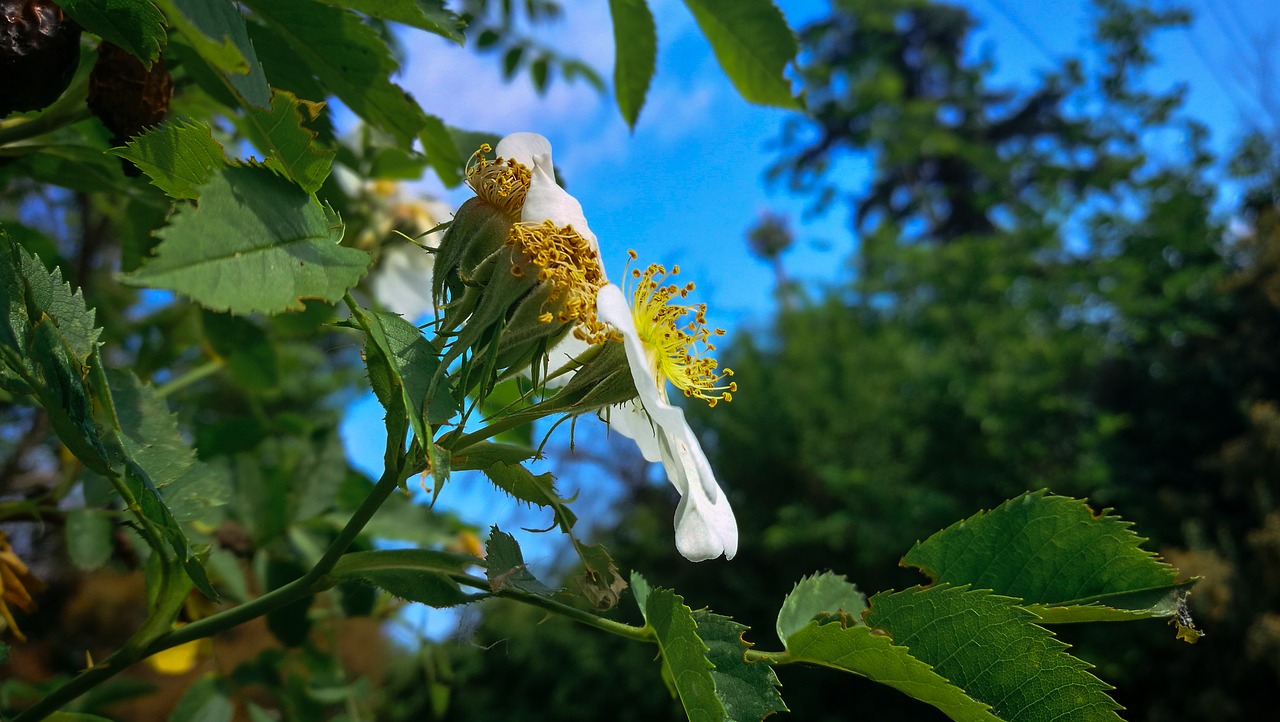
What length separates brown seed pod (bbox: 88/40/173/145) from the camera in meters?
0.51

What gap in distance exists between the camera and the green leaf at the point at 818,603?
0.52 meters

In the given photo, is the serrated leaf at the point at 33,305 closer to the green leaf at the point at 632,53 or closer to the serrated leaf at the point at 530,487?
the serrated leaf at the point at 530,487

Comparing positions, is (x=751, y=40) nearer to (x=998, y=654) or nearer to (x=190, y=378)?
(x=998, y=654)

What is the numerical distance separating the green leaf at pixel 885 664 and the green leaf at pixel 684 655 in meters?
0.07

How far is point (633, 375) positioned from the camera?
1.36 feet

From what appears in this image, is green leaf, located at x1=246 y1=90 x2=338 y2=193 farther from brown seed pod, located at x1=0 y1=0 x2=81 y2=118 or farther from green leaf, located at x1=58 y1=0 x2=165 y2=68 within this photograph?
brown seed pod, located at x1=0 y1=0 x2=81 y2=118

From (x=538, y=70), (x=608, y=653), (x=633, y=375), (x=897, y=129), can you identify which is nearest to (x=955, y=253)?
(x=897, y=129)

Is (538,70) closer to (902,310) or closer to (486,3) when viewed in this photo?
(486,3)

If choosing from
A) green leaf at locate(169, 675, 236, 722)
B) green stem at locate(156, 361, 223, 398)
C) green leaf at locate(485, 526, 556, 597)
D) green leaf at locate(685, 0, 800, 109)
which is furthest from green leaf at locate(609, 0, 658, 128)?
green leaf at locate(169, 675, 236, 722)

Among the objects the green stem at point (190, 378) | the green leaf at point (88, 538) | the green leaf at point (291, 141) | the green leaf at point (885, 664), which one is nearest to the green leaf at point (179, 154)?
the green leaf at point (291, 141)

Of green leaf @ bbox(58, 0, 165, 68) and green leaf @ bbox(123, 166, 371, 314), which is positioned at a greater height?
green leaf @ bbox(58, 0, 165, 68)

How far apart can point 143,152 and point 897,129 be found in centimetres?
909

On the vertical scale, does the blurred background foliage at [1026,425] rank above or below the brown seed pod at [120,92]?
above

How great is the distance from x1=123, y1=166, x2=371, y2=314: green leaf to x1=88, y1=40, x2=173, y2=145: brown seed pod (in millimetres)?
203
